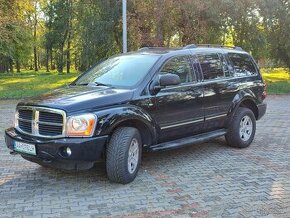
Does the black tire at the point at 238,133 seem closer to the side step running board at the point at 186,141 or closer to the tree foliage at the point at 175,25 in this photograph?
the side step running board at the point at 186,141

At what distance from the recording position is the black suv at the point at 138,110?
17.3 ft

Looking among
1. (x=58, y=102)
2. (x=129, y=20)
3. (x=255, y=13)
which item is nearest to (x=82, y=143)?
(x=58, y=102)

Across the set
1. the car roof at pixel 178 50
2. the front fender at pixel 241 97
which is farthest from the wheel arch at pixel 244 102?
the car roof at pixel 178 50

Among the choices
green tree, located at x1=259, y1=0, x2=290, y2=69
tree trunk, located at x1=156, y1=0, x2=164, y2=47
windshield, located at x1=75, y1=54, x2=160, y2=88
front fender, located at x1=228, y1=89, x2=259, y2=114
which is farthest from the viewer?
green tree, located at x1=259, y1=0, x2=290, y2=69

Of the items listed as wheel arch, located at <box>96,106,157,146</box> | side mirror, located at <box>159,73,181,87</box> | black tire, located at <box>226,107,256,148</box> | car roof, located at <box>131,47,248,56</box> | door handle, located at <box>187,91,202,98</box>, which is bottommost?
black tire, located at <box>226,107,256,148</box>

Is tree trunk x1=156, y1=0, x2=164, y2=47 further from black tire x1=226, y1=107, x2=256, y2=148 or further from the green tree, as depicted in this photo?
black tire x1=226, y1=107, x2=256, y2=148

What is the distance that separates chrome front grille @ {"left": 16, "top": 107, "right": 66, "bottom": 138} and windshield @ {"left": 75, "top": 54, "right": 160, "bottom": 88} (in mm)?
1211

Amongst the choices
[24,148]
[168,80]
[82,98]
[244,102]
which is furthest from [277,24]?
[24,148]

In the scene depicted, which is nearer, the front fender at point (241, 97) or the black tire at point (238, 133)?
the front fender at point (241, 97)

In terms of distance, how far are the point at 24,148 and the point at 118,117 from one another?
131cm

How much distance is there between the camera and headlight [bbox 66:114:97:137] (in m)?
5.19

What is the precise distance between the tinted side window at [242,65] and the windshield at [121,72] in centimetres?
202

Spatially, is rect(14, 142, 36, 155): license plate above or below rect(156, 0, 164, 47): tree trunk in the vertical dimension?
below

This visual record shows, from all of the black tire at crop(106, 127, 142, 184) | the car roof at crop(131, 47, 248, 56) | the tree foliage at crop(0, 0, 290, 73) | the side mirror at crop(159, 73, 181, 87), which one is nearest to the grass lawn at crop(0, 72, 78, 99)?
the tree foliage at crop(0, 0, 290, 73)
